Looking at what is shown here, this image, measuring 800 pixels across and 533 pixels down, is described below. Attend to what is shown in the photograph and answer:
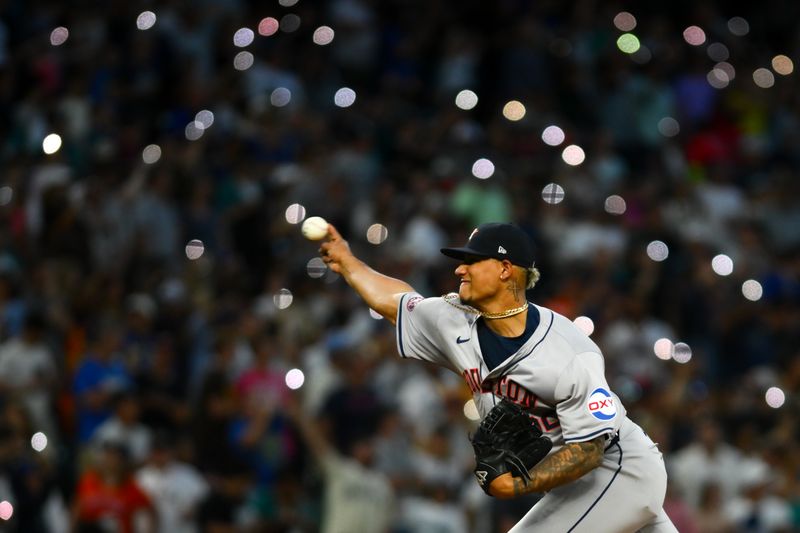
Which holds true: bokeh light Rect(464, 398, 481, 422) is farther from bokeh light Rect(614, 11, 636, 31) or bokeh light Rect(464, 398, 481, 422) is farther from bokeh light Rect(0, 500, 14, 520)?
bokeh light Rect(614, 11, 636, 31)

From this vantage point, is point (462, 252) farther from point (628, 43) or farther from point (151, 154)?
point (628, 43)

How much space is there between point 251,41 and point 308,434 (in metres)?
5.52

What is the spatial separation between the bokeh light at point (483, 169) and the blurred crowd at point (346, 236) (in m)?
0.10

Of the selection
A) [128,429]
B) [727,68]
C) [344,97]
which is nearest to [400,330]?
[128,429]

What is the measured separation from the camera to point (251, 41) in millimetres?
14867

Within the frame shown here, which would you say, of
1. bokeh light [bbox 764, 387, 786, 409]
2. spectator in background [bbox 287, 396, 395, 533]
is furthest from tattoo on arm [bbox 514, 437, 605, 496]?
bokeh light [bbox 764, 387, 786, 409]

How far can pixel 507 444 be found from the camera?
19.1ft

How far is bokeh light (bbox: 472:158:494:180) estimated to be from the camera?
13.9 metres

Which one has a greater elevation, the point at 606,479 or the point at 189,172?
the point at 606,479

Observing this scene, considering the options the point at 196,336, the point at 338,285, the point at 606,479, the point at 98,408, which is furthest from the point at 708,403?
the point at 606,479

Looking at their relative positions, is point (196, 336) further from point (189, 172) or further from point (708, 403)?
point (708, 403)

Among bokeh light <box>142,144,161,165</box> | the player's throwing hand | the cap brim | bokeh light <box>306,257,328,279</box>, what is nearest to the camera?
the cap brim

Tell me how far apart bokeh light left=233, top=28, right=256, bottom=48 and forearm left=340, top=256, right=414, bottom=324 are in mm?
8383

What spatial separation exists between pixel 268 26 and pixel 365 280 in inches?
357
